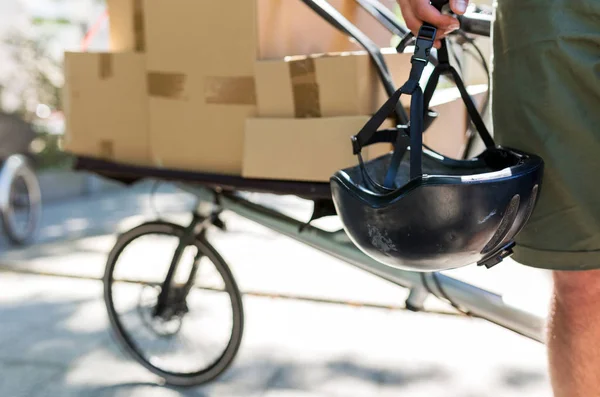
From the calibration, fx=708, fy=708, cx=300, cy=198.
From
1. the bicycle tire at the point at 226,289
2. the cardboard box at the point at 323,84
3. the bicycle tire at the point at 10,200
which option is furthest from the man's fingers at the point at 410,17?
the bicycle tire at the point at 10,200

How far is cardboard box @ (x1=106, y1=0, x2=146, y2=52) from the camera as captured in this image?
81.3 inches

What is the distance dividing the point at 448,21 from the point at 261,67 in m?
0.75

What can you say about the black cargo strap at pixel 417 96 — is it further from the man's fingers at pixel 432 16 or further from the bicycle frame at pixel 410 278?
the bicycle frame at pixel 410 278

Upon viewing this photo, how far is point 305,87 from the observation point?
1.76 m

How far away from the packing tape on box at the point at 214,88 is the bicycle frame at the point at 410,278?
0.36 m

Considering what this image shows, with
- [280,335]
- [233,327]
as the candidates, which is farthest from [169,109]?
[280,335]

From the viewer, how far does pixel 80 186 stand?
6.55 m

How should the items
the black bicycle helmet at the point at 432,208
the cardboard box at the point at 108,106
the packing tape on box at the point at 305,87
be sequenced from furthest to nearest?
the cardboard box at the point at 108,106
the packing tape on box at the point at 305,87
the black bicycle helmet at the point at 432,208

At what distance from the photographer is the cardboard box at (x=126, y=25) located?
206 centimetres

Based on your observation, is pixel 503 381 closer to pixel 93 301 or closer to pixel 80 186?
pixel 93 301

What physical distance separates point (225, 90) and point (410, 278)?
2.36ft

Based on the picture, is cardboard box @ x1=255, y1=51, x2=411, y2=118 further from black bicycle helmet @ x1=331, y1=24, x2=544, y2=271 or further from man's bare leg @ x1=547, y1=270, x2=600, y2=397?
man's bare leg @ x1=547, y1=270, x2=600, y2=397

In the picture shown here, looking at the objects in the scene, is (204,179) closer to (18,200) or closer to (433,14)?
(433,14)

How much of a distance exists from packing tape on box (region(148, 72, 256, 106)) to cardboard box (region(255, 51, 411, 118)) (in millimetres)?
39
